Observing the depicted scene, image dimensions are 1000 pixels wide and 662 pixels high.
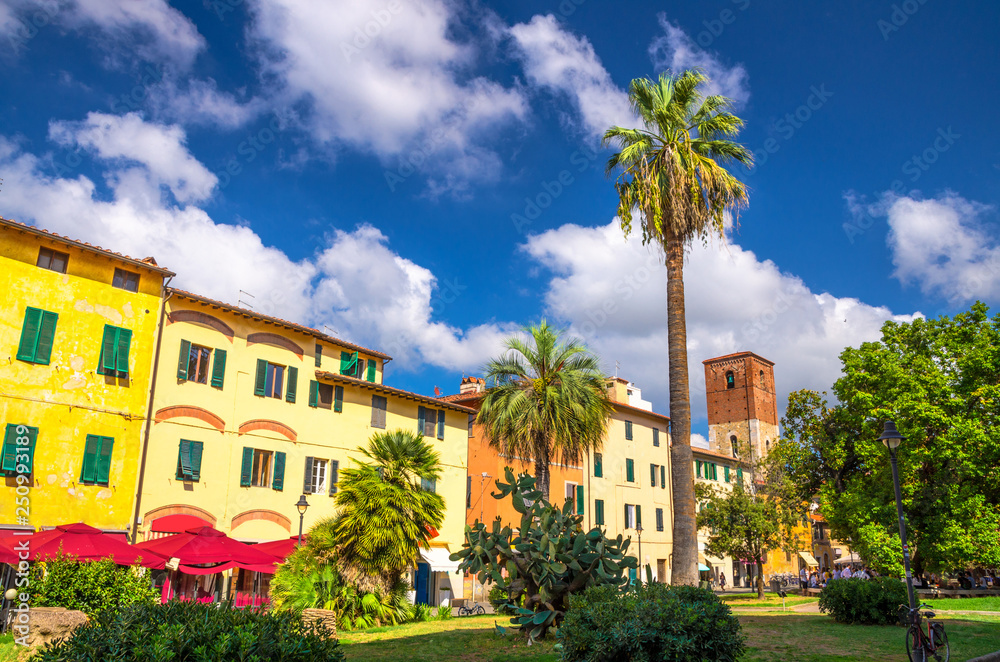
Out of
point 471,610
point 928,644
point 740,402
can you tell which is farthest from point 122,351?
point 740,402

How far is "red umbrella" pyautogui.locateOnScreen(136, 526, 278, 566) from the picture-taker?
20.0 m

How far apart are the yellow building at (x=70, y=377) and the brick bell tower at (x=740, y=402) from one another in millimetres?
67608

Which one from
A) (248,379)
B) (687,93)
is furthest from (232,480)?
(687,93)

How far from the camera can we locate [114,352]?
23.2 meters

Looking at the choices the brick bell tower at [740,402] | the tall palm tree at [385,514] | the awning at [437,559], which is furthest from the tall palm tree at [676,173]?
the brick bell tower at [740,402]

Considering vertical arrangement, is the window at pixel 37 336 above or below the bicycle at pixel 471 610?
above

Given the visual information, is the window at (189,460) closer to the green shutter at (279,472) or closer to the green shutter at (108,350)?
the green shutter at (279,472)

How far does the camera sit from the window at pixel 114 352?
75.3 ft

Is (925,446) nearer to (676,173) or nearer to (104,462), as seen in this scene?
(676,173)

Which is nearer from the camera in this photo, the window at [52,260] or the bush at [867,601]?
the bush at [867,601]

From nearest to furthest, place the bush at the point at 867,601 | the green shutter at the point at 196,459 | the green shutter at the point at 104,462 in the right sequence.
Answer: the bush at the point at 867,601
the green shutter at the point at 104,462
the green shutter at the point at 196,459

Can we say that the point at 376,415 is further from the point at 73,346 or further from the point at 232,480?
the point at 73,346

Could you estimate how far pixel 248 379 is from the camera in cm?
2714

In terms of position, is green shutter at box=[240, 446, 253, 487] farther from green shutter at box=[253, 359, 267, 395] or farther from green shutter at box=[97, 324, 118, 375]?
green shutter at box=[97, 324, 118, 375]
